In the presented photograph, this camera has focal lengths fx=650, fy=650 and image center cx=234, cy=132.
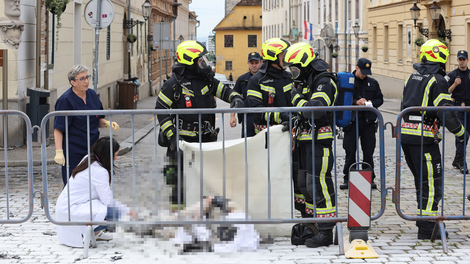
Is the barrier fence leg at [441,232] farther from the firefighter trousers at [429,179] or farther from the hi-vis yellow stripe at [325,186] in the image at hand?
the hi-vis yellow stripe at [325,186]

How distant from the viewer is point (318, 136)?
231 inches

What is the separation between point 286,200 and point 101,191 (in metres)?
1.69

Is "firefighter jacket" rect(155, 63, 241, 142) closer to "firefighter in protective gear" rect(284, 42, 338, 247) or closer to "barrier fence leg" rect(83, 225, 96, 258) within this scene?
"firefighter in protective gear" rect(284, 42, 338, 247)

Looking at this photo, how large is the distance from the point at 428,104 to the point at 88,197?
328cm

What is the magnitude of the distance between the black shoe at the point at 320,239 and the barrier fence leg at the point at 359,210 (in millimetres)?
201

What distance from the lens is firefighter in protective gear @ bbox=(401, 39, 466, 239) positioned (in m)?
5.99

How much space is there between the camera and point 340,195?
322 inches

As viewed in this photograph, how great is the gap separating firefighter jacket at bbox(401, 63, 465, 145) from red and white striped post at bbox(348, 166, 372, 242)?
0.74 m

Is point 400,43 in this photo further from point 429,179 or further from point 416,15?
point 429,179

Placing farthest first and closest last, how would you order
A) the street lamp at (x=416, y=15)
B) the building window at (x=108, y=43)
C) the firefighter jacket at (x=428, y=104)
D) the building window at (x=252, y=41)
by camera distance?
the building window at (x=252, y=41)
the street lamp at (x=416, y=15)
the building window at (x=108, y=43)
the firefighter jacket at (x=428, y=104)

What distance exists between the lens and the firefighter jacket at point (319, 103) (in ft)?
19.1

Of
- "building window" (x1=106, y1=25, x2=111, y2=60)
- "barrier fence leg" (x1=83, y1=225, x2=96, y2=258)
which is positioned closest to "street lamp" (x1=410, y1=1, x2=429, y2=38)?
Result: "building window" (x1=106, y1=25, x2=111, y2=60)

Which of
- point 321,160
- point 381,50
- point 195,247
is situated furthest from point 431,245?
point 381,50

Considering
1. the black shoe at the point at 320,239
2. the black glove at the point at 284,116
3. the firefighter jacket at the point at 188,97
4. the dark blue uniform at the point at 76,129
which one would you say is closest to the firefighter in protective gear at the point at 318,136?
the black shoe at the point at 320,239
